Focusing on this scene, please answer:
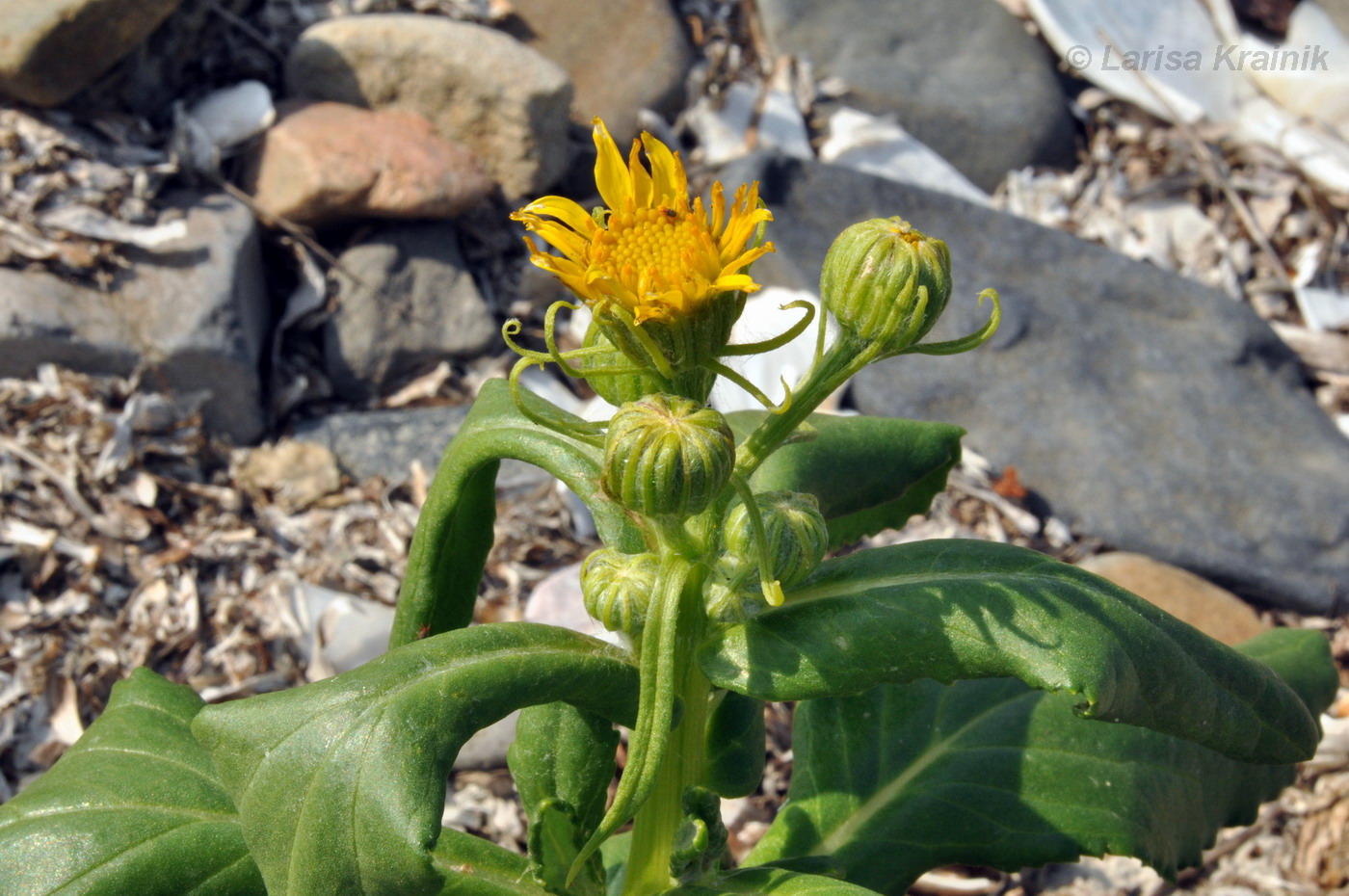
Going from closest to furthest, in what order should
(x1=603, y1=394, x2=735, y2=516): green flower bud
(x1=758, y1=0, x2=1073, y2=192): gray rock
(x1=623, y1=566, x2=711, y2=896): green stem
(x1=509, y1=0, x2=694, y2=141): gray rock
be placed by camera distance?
(x1=603, y1=394, x2=735, y2=516): green flower bud
(x1=623, y1=566, x2=711, y2=896): green stem
(x1=509, y1=0, x2=694, y2=141): gray rock
(x1=758, y1=0, x2=1073, y2=192): gray rock

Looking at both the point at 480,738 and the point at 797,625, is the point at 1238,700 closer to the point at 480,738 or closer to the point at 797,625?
the point at 797,625

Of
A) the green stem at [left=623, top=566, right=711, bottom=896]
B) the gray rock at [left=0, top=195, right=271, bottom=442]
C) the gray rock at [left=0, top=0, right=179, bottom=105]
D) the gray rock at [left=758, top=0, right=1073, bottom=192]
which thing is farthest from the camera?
the gray rock at [left=758, top=0, right=1073, bottom=192]

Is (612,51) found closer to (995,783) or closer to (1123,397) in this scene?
(1123,397)

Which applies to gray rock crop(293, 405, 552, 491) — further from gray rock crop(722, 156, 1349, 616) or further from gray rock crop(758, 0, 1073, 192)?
gray rock crop(758, 0, 1073, 192)

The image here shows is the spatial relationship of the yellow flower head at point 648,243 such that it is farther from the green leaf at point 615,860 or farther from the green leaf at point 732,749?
the green leaf at point 615,860

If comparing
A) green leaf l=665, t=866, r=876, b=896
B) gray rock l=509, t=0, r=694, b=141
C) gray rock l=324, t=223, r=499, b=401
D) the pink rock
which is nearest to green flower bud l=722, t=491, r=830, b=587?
green leaf l=665, t=866, r=876, b=896

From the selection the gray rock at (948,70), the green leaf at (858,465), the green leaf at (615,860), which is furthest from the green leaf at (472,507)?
the gray rock at (948,70)

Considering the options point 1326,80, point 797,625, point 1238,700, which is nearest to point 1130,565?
point 1238,700
